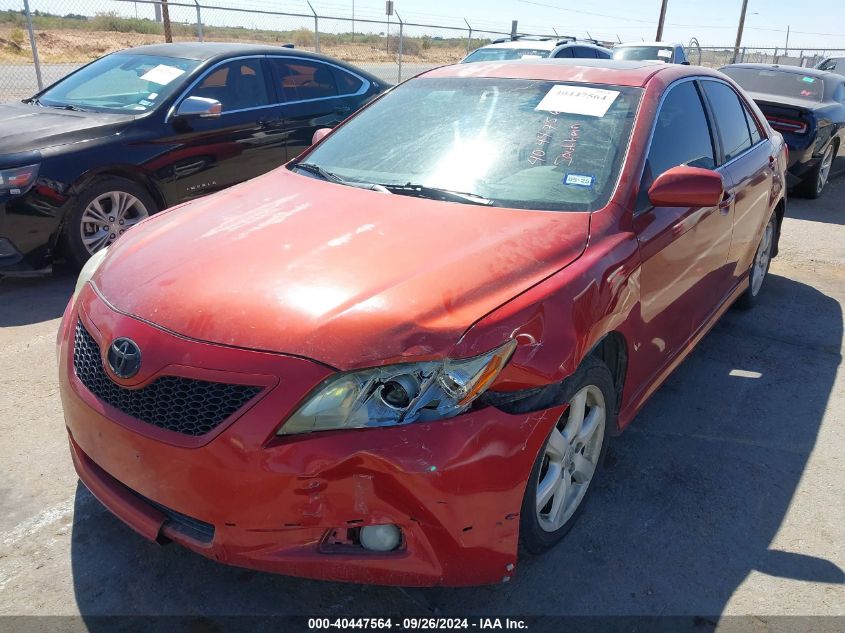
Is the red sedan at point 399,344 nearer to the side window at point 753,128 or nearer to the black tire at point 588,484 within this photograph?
the black tire at point 588,484

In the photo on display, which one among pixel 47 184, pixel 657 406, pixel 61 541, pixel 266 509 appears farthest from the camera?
pixel 47 184

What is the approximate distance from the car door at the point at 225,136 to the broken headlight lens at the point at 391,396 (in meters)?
4.06

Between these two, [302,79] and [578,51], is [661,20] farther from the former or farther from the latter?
[302,79]

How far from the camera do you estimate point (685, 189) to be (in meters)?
2.79

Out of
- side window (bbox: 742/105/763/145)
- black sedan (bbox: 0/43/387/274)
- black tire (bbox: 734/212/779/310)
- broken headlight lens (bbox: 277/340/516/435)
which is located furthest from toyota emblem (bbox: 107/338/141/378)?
black tire (bbox: 734/212/779/310)

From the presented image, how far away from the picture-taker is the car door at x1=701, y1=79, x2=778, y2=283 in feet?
12.7

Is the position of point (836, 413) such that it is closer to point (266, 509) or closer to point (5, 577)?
point (266, 509)

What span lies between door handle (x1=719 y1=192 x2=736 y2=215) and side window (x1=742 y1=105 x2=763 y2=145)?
0.88 m

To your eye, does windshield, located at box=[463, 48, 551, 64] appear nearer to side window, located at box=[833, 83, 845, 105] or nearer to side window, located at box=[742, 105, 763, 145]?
side window, located at box=[833, 83, 845, 105]

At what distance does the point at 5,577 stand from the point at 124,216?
11.5 ft

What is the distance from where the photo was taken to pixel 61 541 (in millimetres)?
2520

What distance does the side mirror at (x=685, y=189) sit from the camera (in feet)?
9.17

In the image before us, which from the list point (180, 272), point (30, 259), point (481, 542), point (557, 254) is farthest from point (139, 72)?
point (481, 542)

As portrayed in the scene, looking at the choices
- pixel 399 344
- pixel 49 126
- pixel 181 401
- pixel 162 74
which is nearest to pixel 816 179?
pixel 162 74
